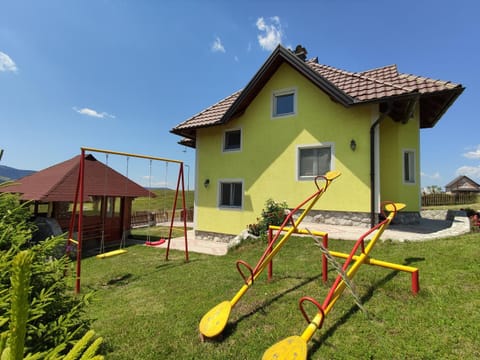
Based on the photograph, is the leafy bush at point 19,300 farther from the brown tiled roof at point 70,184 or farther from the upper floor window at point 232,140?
the upper floor window at point 232,140

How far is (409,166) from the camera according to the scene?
388 inches

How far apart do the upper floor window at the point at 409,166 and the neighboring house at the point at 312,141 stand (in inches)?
1.6

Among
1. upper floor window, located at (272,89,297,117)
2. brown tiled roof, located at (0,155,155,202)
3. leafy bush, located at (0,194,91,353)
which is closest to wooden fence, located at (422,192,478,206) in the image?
upper floor window, located at (272,89,297,117)

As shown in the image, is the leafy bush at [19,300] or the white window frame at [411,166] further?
the white window frame at [411,166]

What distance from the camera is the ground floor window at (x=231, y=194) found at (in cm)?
1156

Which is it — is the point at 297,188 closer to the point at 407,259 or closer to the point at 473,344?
the point at 407,259

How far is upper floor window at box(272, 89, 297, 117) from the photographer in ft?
34.2

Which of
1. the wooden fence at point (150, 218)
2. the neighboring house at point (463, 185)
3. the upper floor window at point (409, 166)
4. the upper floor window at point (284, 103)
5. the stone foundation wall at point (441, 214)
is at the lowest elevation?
the wooden fence at point (150, 218)

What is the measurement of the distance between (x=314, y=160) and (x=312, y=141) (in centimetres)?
75

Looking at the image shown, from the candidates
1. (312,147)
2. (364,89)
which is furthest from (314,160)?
(364,89)

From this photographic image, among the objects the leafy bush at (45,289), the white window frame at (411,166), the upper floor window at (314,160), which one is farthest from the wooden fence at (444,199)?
the leafy bush at (45,289)

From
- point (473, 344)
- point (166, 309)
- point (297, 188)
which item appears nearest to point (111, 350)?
point (166, 309)

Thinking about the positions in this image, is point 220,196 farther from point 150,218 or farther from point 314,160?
point 150,218

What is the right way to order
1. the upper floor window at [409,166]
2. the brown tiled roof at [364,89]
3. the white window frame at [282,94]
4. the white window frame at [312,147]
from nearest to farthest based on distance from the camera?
the brown tiled roof at [364,89] < the white window frame at [312,147] < the upper floor window at [409,166] < the white window frame at [282,94]
